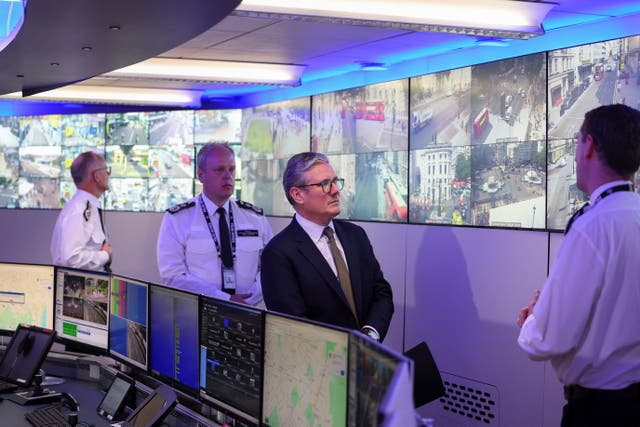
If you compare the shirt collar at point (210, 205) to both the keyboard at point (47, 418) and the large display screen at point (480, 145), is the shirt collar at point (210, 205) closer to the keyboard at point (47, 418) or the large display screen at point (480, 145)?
the keyboard at point (47, 418)

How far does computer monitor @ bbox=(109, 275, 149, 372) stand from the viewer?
10.3 ft

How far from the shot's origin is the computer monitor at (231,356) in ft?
7.93

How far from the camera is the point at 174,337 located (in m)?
2.89

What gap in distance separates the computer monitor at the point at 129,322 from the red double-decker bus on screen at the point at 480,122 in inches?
107

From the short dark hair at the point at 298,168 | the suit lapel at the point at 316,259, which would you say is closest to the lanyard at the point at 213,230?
the short dark hair at the point at 298,168

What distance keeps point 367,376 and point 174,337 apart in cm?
125

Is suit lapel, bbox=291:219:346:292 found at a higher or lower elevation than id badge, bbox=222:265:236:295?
higher

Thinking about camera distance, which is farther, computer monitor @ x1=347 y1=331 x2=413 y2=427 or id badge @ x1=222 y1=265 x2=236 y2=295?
id badge @ x1=222 y1=265 x2=236 y2=295

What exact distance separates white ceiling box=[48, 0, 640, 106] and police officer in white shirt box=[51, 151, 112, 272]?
1.11 meters

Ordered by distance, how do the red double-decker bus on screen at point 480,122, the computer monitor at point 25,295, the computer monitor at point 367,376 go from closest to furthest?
1. the computer monitor at point 367,376
2. the computer monitor at point 25,295
3. the red double-decker bus on screen at point 480,122

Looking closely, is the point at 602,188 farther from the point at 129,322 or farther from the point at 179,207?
the point at 179,207

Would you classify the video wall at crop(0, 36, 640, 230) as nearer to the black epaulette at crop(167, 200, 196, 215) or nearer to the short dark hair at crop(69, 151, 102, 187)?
the black epaulette at crop(167, 200, 196, 215)

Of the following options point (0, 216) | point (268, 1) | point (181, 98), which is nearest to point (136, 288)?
point (268, 1)

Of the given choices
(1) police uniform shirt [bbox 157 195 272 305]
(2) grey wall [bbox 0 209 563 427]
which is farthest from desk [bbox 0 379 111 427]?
(2) grey wall [bbox 0 209 563 427]
